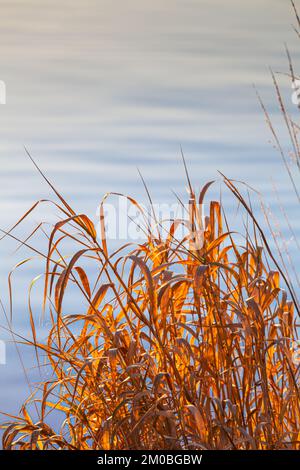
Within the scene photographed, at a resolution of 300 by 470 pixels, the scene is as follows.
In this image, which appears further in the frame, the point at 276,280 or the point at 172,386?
the point at 276,280

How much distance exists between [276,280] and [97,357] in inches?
22.2

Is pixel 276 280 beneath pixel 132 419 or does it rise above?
above

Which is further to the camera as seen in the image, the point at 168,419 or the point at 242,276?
the point at 242,276

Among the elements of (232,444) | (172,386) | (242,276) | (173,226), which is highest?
(173,226)

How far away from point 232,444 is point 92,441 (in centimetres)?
46

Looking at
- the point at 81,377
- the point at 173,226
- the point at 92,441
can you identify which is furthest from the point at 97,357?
the point at 173,226

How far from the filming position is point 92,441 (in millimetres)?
2469

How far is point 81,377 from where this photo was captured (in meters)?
2.46
